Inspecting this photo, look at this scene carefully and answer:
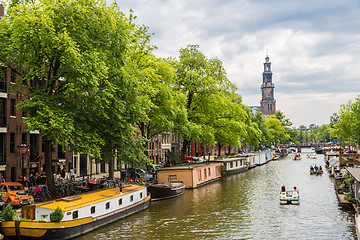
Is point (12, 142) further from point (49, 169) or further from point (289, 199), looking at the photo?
point (289, 199)

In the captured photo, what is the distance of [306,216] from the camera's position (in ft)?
98.7

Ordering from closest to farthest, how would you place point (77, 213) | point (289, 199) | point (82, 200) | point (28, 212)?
1. point (28, 212)
2. point (77, 213)
3. point (82, 200)
4. point (289, 199)

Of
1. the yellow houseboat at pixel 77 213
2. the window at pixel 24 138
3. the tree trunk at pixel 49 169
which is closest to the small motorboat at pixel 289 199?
the yellow houseboat at pixel 77 213

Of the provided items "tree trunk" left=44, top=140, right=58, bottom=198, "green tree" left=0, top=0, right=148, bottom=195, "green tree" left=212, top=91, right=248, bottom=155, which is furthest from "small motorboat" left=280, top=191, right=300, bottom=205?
"green tree" left=212, top=91, right=248, bottom=155

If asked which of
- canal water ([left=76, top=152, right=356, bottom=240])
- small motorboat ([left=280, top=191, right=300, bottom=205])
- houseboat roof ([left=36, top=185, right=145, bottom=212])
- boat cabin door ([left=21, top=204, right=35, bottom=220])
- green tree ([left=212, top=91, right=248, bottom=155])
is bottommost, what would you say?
canal water ([left=76, top=152, right=356, bottom=240])

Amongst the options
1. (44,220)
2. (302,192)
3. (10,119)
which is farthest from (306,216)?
(10,119)

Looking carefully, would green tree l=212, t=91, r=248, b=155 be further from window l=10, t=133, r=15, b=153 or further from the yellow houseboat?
the yellow houseboat

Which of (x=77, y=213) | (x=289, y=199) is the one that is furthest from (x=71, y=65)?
(x=289, y=199)

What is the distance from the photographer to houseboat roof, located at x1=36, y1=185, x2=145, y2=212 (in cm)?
2345

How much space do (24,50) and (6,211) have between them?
1166 centimetres

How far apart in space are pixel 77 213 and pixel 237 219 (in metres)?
11.6

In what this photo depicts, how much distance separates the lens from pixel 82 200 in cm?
2577

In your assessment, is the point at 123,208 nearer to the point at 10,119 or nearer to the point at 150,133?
the point at 10,119

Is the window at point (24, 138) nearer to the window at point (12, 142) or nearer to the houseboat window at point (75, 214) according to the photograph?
the window at point (12, 142)
